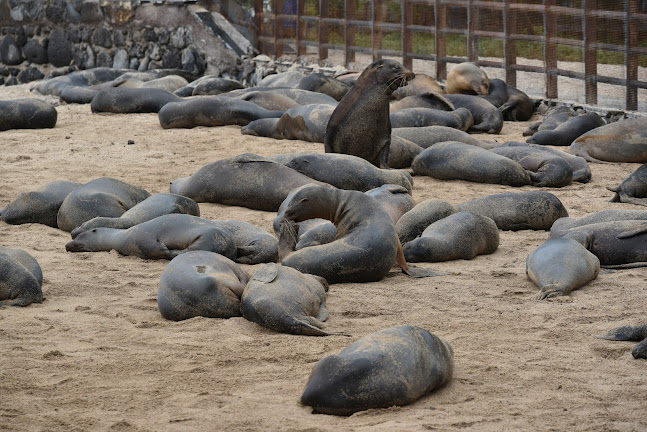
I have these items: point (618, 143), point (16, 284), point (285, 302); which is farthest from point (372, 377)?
point (618, 143)

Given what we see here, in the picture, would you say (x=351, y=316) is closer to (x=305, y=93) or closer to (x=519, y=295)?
(x=519, y=295)

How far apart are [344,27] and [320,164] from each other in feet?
25.0

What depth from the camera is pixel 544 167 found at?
8344mm

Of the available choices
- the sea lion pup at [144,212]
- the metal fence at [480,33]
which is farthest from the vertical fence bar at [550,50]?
the sea lion pup at [144,212]

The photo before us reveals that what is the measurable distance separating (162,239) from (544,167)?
12.5ft

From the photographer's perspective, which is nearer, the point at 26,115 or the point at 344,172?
the point at 344,172

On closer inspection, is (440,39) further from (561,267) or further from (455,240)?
(561,267)

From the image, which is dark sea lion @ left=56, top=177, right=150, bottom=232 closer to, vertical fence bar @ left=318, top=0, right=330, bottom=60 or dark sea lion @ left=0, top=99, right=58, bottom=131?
dark sea lion @ left=0, top=99, right=58, bottom=131

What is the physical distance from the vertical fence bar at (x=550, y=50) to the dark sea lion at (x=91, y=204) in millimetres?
6486

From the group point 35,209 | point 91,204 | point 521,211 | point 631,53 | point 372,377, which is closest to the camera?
point 372,377

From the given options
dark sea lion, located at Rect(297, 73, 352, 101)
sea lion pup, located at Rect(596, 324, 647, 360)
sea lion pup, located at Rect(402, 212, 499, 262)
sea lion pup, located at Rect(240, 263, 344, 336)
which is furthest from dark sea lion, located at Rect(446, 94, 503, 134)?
sea lion pup, located at Rect(596, 324, 647, 360)

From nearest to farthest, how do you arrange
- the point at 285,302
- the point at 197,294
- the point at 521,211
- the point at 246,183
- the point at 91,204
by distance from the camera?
the point at 285,302, the point at 197,294, the point at 91,204, the point at 521,211, the point at 246,183

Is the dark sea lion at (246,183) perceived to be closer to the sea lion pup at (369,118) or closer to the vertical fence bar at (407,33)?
the sea lion pup at (369,118)

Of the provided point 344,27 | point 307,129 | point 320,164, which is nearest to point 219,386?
point 320,164
